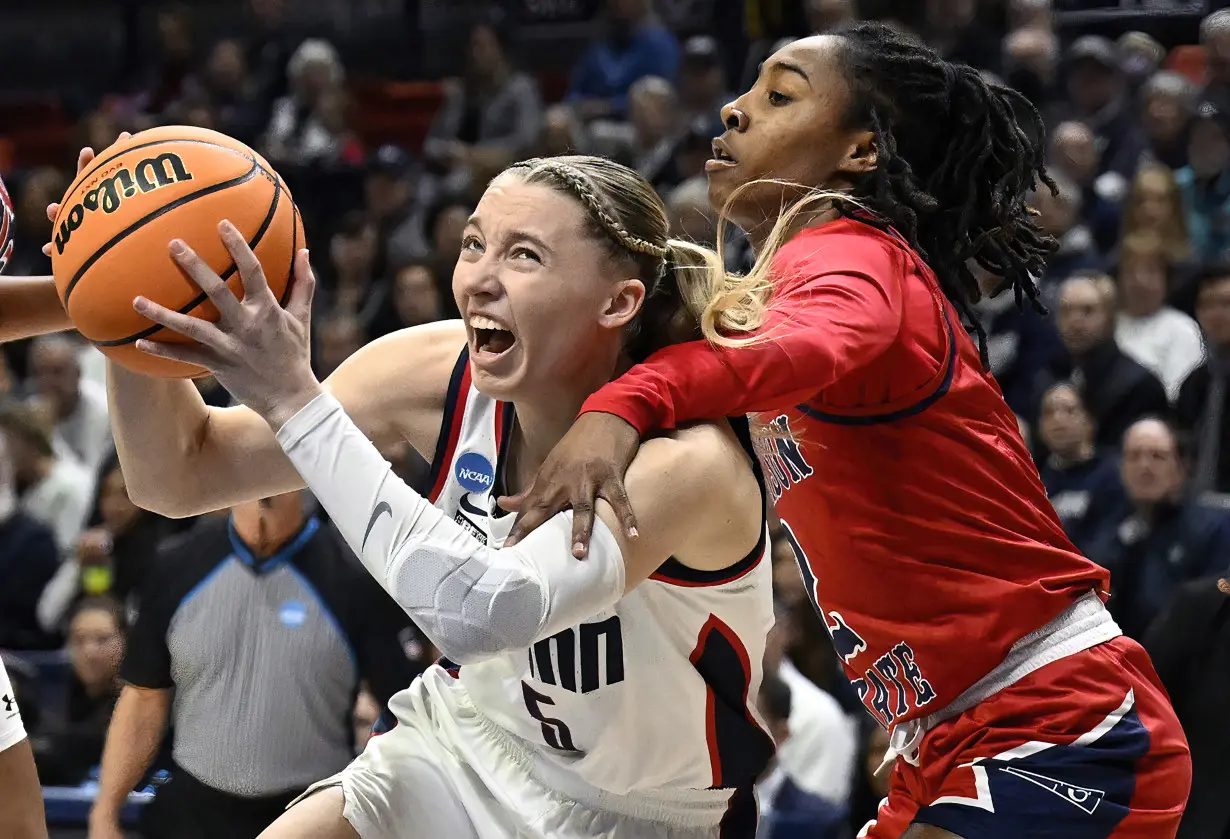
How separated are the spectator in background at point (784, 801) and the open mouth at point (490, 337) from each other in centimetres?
251

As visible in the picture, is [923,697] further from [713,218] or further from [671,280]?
[713,218]

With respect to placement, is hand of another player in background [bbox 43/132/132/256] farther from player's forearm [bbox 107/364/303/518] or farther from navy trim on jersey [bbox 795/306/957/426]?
navy trim on jersey [bbox 795/306/957/426]

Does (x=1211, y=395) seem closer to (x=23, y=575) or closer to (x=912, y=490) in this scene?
(x=912, y=490)

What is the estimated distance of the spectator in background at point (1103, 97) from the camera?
787 cm

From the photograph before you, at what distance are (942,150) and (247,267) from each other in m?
1.27

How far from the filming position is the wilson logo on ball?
2514 millimetres

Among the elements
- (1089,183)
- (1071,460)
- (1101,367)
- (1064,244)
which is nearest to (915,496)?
(1071,460)

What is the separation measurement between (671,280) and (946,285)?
490 millimetres

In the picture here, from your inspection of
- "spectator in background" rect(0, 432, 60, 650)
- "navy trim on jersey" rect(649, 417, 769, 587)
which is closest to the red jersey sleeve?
"navy trim on jersey" rect(649, 417, 769, 587)

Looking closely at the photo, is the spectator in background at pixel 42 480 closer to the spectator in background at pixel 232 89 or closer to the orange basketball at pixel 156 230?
the spectator in background at pixel 232 89

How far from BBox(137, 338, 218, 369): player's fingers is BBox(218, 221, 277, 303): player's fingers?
10 centimetres

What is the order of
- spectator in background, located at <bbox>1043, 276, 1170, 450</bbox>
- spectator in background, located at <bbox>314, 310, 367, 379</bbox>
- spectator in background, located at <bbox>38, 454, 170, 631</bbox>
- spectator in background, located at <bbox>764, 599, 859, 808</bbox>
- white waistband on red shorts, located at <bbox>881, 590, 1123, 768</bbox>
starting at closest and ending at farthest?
white waistband on red shorts, located at <bbox>881, 590, 1123, 768</bbox>
spectator in background, located at <bbox>764, 599, 859, 808</bbox>
spectator in background, located at <bbox>1043, 276, 1170, 450</bbox>
spectator in background, located at <bbox>38, 454, 170, 631</bbox>
spectator in background, located at <bbox>314, 310, 367, 379</bbox>

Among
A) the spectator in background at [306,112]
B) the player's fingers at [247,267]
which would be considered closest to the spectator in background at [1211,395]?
the player's fingers at [247,267]

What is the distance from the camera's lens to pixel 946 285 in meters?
2.89
